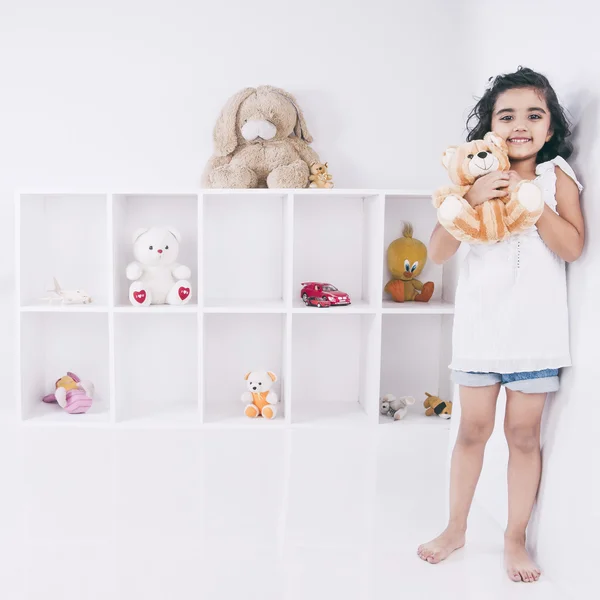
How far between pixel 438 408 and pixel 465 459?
1.13m

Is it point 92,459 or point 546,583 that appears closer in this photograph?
point 546,583

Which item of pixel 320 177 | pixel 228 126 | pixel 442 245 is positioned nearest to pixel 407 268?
pixel 320 177

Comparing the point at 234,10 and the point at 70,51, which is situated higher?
the point at 234,10


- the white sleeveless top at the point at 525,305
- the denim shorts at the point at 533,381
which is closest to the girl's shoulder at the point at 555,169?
the white sleeveless top at the point at 525,305

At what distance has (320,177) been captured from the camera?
256 cm

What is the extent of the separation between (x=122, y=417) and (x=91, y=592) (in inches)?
50.1

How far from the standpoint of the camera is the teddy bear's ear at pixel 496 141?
1376 mm

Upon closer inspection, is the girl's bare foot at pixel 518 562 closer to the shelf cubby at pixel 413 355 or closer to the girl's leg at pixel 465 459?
the girl's leg at pixel 465 459

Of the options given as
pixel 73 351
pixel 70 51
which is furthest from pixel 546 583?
pixel 70 51

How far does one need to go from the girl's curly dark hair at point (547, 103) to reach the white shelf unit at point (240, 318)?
1130 mm

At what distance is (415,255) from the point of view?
8.66 feet

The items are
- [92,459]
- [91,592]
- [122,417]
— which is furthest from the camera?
[122,417]

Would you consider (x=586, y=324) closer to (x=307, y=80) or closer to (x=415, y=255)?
(x=415, y=255)

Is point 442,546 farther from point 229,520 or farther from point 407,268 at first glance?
point 407,268
